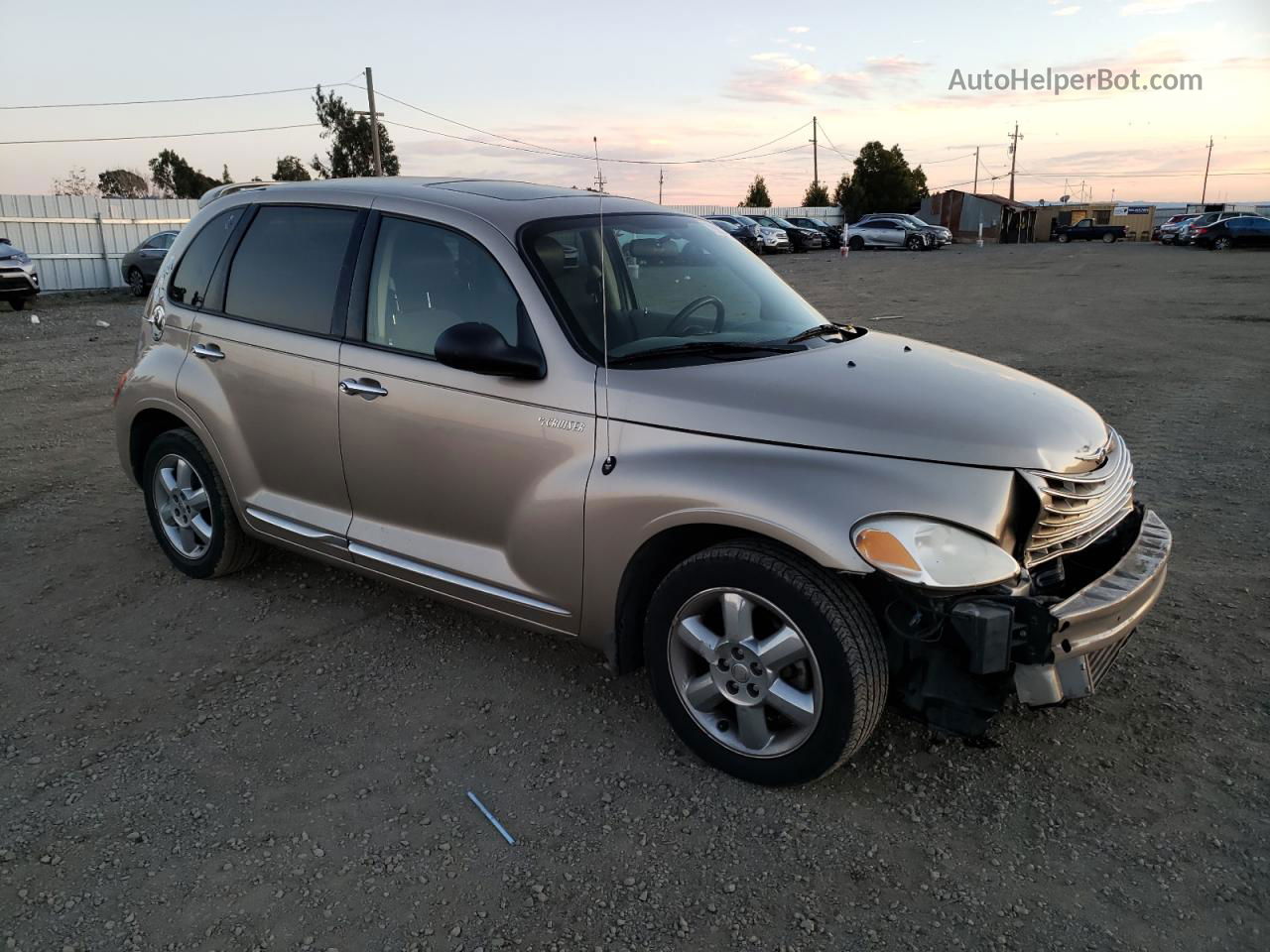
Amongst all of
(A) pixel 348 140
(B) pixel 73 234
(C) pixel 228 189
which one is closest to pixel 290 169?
(A) pixel 348 140

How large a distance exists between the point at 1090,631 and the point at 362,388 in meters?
2.76

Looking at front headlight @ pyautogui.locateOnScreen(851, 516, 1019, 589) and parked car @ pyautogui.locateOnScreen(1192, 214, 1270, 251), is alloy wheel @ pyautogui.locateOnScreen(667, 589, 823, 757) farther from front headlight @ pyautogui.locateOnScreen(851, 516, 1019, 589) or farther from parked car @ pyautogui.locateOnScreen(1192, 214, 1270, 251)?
parked car @ pyautogui.locateOnScreen(1192, 214, 1270, 251)

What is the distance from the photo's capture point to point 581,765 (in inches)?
130

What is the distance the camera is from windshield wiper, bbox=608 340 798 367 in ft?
11.0

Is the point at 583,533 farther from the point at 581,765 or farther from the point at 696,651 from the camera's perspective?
the point at 581,765

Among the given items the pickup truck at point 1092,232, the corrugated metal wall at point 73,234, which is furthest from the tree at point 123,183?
the pickup truck at point 1092,232

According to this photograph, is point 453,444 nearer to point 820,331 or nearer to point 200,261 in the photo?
point 820,331

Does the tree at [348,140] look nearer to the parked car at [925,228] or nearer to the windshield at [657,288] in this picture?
the parked car at [925,228]

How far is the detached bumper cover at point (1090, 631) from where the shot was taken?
274 centimetres

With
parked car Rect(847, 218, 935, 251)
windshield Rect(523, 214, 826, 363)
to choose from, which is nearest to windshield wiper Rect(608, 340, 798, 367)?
windshield Rect(523, 214, 826, 363)

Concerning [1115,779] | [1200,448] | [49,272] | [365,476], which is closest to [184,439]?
[365,476]

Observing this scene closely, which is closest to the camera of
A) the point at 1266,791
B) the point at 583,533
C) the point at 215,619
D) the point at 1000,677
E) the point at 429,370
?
the point at 1000,677

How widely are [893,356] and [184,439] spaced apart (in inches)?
133

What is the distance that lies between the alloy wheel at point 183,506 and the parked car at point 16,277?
57.5ft
